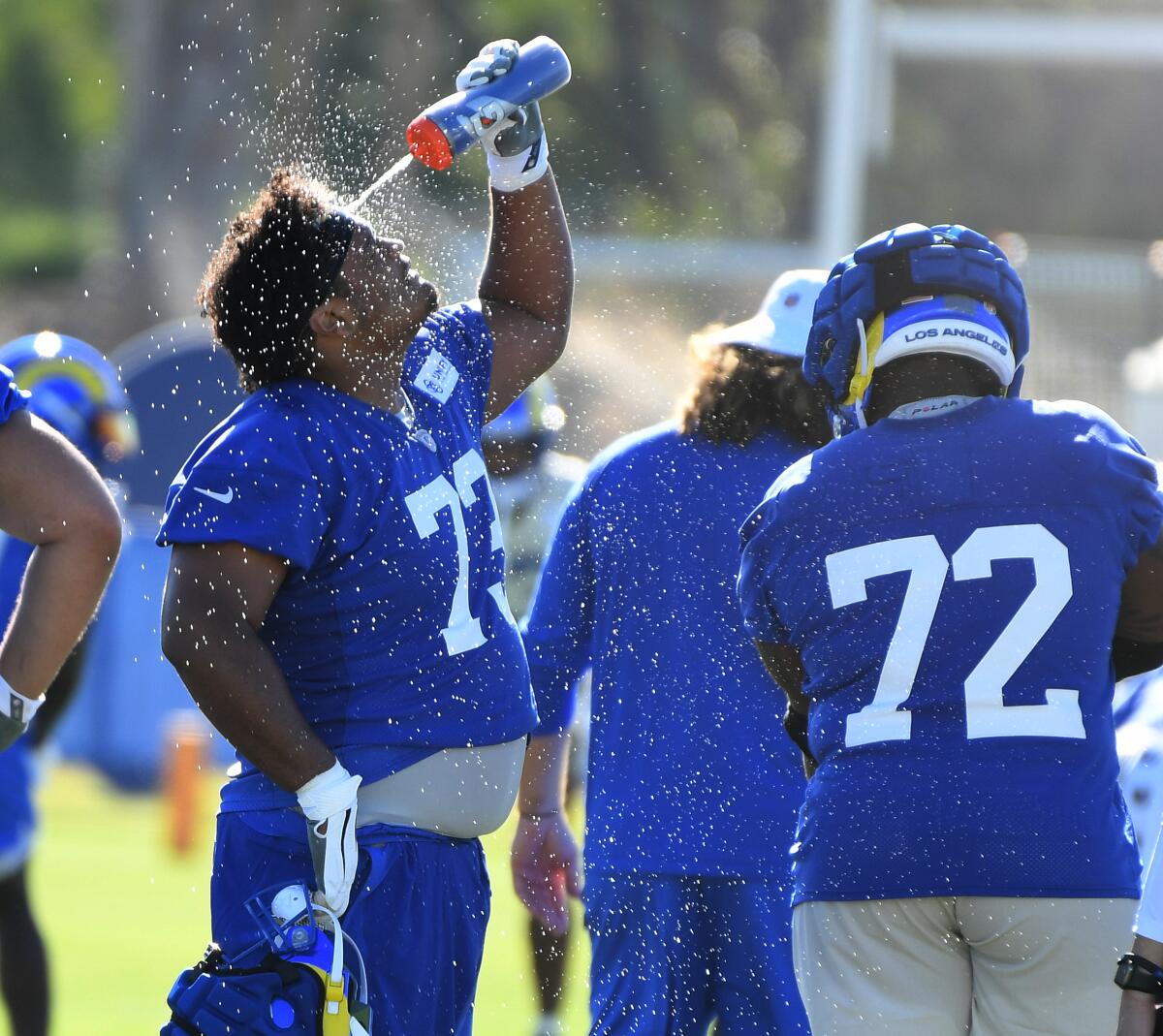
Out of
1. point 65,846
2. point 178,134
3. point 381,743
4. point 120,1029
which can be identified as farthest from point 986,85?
point 381,743

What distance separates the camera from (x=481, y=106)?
12.6ft

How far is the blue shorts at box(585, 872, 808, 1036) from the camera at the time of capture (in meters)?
3.98

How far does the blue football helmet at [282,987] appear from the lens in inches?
125

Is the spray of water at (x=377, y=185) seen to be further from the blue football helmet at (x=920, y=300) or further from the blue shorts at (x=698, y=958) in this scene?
the blue shorts at (x=698, y=958)

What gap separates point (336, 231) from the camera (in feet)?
11.7

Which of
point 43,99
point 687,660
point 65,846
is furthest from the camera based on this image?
point 43,99

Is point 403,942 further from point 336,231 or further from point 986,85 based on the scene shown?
point 986,85

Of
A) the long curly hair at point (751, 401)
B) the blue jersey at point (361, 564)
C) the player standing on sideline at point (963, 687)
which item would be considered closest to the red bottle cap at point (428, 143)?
the blue jersey at point (361, 564)

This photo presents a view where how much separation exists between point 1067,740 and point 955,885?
277mm

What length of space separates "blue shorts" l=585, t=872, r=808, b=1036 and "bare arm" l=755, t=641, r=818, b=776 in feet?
2.13

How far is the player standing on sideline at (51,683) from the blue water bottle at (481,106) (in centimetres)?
168

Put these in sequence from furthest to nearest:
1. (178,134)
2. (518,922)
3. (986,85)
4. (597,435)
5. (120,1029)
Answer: (986,85) → (178,134) → (597,435) → (518,922) → (120,1029)

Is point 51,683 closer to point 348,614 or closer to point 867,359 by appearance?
point 348,614

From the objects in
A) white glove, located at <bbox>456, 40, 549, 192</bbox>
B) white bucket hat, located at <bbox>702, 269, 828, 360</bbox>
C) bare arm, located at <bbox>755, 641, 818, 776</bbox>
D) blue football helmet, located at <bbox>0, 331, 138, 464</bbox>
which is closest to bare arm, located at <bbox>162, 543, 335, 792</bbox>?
bare arm, located at <bbox>755, 641, 818, 776</bbox>
